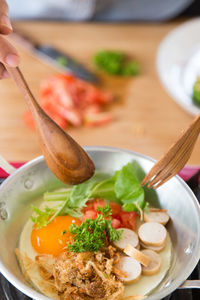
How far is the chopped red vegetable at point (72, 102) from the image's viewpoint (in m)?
1.91

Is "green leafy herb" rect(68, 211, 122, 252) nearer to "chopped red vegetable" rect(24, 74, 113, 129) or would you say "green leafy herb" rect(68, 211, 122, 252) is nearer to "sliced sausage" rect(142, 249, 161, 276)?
"sliced sausage" rect(142, 249, 161, 276)

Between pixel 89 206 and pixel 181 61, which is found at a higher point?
pixel 89 206

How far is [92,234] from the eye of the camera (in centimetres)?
103

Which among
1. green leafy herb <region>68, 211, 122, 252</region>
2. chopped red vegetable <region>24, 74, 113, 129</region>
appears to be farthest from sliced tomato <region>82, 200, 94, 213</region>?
chopped red vegetable <region>24, 74, 113, 129</region>

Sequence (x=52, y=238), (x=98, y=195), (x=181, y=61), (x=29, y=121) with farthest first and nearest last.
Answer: (x=181, y=61), (x=29, y=121), (x=98, y=195), (x=52, y=238)

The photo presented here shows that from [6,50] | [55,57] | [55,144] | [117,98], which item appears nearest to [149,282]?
[55,144]

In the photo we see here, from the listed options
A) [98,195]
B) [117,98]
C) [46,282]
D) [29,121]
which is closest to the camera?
[46,282]

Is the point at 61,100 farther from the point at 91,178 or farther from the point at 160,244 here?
the point at 160,244

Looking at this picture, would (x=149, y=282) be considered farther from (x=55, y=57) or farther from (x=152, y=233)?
(x=55, y=57)

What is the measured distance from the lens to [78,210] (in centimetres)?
118

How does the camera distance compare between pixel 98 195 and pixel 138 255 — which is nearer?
pixel 138 255

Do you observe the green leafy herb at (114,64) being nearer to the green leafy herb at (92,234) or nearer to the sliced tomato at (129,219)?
the sliced tomato at (129,219)

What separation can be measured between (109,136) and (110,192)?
2.20 feet

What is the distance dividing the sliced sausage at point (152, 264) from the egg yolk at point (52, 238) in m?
0.21
